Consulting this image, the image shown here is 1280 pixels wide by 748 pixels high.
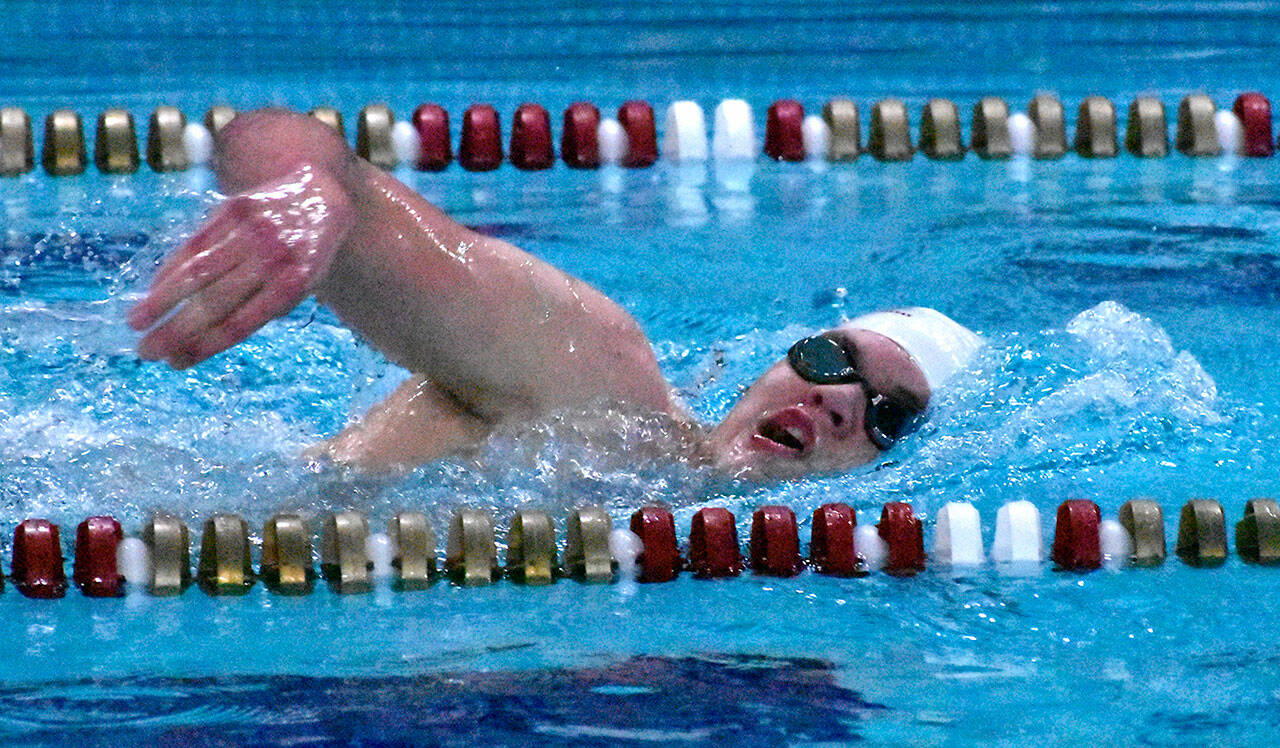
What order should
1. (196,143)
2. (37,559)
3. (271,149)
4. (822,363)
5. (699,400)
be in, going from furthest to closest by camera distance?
(196,143) < (699,400) < (822,363) < (37,559) < (271,149)

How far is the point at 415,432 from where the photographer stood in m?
2.38

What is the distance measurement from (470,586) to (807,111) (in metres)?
2.63

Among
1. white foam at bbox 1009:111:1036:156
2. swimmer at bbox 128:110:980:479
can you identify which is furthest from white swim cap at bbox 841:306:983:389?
white foam at bbox 1009:111:1036:156

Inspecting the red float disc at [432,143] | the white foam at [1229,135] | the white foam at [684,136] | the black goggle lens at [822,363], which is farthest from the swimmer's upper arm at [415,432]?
the white foam at [1229,135]

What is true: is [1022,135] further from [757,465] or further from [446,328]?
[446,328]

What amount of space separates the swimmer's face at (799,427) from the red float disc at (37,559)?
89 cm

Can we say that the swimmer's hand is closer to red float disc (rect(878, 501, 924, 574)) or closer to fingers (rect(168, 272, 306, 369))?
fingers (rect(168, 272, 306, 369))

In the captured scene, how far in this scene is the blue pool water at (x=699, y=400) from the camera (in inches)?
75.3

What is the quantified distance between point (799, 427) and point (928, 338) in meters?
0.29

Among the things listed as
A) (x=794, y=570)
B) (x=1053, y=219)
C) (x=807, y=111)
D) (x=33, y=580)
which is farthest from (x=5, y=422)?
(x=807, y=111)

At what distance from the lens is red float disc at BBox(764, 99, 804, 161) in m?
3.98

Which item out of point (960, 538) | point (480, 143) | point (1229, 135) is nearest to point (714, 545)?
point (960, 538)

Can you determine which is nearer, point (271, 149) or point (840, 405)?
point (271, 149)

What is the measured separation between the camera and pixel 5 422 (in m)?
2.57
